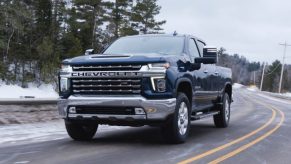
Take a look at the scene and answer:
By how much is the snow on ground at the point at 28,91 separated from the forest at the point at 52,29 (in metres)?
1.02

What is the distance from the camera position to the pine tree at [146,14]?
6538 centimetres

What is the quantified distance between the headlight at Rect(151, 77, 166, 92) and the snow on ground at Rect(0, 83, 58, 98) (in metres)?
33.3

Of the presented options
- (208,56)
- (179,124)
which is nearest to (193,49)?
(208,56)

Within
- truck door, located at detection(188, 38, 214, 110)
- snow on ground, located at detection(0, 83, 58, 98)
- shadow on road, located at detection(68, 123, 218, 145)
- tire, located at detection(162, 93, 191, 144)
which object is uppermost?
truck door, located at detection(188, 38, 214, 110)

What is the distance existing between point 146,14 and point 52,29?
17606 mm

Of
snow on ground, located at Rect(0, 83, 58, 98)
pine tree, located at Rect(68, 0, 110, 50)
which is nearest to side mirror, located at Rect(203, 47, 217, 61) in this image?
snow on ground, located at Rect(0, 83, 58, 98)

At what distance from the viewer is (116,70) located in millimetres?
8312

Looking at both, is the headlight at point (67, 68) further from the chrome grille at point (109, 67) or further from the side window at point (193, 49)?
the side window at point (193, 49)

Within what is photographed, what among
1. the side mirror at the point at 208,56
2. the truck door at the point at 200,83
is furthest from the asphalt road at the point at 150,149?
the side mirror at the point at 208,56

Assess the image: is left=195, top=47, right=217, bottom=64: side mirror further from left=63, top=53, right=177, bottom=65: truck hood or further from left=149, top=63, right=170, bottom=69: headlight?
left=149, top=63, right=170, bottom=69: headlight

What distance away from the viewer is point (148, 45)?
9.94m

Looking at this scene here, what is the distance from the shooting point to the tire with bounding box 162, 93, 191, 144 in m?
8.50

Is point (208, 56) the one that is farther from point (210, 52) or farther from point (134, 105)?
point (134, 105)

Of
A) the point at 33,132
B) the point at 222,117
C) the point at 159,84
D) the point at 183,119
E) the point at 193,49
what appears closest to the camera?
→ the point at 159,84
